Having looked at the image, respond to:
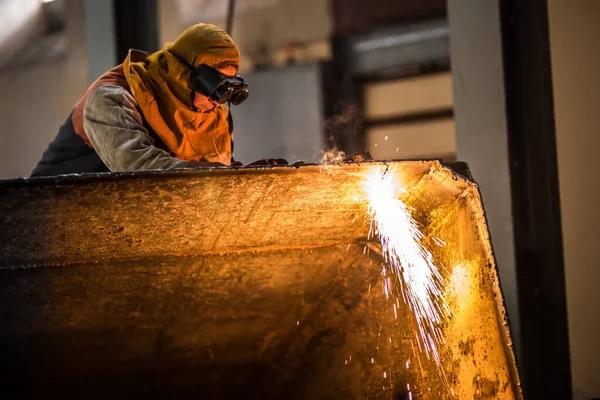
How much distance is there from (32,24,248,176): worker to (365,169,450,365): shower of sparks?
837 millimetres

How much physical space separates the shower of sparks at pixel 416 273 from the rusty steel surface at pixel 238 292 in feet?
0.09

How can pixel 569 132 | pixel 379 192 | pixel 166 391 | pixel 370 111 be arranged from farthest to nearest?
pixel 370 111, pixel 569 132, pixel 166 391, pixel 379 192

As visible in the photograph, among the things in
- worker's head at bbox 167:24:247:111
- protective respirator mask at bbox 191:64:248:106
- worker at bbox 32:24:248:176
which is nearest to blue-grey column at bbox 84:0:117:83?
worker at bbox 32:24:248:176

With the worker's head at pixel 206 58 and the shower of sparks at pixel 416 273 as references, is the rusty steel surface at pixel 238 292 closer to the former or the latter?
the shower of sparks at pixel 416 273

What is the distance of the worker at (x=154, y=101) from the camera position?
211 cm

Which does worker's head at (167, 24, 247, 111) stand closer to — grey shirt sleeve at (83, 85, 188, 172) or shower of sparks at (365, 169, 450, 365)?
grey shirt sleeve at (83, 85, 188, 172)

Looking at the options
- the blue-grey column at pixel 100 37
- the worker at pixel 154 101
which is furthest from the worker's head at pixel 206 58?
the blue-grey column at pixel 100 37

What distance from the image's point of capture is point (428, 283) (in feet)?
5.92

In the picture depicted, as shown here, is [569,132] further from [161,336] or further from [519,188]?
[161,336]

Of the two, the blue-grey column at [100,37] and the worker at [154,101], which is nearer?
the worker at [154,101]

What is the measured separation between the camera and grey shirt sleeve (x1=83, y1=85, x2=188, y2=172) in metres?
2.01

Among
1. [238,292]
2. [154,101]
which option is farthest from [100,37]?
[238,292]


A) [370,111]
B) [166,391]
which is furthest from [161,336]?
→ [370,111]

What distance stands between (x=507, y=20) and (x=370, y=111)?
236 centimetres
